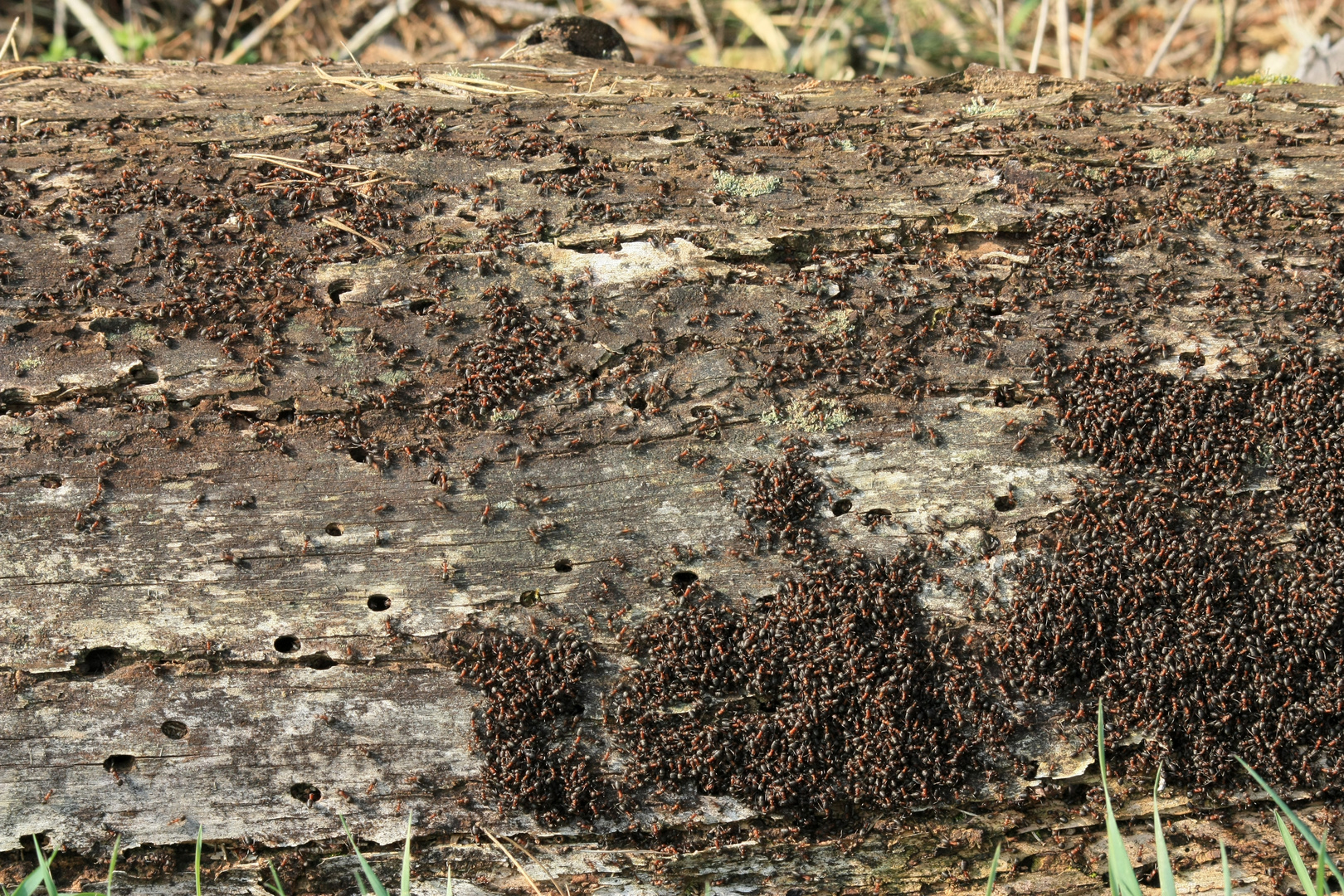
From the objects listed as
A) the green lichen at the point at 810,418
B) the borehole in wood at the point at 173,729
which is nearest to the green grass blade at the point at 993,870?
the borehole in wood at the point at 173,729

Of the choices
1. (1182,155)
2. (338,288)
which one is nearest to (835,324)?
(1182,155)

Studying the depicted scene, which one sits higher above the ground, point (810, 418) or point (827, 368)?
point (827, 368)

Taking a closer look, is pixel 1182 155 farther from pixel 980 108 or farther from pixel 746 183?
pixel 746 183

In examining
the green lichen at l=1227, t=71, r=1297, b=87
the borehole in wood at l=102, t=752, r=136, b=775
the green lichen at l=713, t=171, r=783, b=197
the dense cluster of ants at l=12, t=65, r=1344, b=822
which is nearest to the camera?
the borehole in wood at l=102, t=752, r=136, b=775

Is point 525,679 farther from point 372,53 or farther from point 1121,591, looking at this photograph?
point 372,53

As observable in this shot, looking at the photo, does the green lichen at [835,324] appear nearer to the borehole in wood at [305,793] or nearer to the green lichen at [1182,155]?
the green lichen at [1182,155]

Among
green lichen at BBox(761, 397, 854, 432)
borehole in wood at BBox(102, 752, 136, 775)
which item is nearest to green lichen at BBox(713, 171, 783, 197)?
green lichen at BBox(761, 397, 854, 432)

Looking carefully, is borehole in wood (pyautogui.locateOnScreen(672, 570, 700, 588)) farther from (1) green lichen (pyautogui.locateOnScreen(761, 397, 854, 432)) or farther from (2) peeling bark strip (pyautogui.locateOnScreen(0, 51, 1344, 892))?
(1) green lichen (pyautogui.locateOnScreen(761, 397, 854, 432))

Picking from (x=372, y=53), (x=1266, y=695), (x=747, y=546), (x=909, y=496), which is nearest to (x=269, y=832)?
(x=747, y=546)
